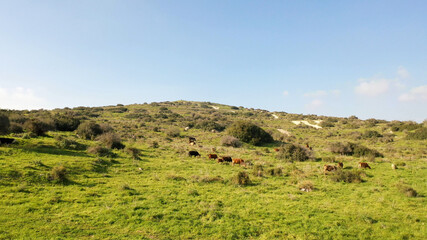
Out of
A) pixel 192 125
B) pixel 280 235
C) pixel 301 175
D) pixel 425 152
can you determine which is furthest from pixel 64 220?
pixel 192 125

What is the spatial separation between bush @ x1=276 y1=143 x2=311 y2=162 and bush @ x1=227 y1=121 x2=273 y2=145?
11395 mm

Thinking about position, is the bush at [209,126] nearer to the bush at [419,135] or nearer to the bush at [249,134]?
the bush at [249,134]

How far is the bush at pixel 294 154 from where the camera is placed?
78.9ft

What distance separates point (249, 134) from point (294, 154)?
13991mm

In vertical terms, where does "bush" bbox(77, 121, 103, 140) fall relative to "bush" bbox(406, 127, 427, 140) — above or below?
below

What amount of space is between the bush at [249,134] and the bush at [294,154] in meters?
11.4

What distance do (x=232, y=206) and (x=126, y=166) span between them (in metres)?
10.9

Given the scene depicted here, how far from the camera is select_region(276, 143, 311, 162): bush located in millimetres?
24062

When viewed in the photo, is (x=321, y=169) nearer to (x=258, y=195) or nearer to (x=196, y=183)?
(x=258, y=195)

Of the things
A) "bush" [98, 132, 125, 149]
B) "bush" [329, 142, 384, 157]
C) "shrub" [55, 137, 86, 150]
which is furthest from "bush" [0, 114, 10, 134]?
"bush" [329, 142, 384, 157]

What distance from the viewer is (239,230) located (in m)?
8.77

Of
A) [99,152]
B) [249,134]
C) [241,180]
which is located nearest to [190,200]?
[241,180]

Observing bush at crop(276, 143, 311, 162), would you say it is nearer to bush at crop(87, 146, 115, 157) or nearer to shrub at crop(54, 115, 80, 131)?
bush at crop(87, 146, 115, 157)

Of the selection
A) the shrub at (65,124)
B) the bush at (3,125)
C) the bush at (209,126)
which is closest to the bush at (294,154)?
the bush at (209,126)
